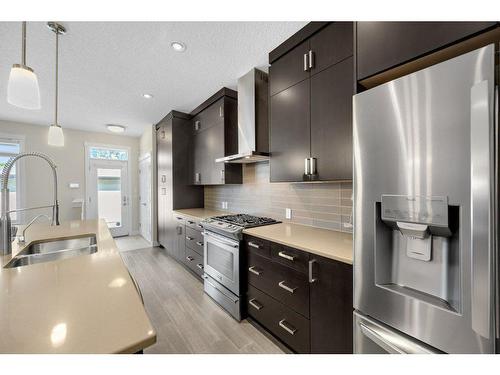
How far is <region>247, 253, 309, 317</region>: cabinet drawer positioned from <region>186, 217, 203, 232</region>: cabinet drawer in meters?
1.08

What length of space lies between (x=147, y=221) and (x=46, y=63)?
134 inches

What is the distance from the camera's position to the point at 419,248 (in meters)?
0.87

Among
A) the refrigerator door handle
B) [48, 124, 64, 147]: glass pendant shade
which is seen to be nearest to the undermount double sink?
[48, 124, 64, 147]: glass pendant shade

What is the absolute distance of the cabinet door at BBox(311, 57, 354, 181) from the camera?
4.71 ft

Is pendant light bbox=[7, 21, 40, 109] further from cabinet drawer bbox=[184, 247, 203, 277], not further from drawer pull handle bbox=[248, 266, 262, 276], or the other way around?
cabinet drawer bbox=[184, 247, 203, 277]

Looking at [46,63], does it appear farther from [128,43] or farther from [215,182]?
[215,182]

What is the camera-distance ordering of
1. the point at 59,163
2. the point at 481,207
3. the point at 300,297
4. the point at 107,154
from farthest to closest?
the point at 107,154 → the point at 59,163 → the point at 300,297 → the point at 481,207

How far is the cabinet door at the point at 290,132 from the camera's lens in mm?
1728

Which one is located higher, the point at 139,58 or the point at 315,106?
the point at 139,58

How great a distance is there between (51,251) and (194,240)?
4.99 feet

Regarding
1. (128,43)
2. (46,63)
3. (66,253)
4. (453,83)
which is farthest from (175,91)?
(453,83)

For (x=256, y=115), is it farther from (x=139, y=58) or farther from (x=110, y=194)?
(x=110, y=194)

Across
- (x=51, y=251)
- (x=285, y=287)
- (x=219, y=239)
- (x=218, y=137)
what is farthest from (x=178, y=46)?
(x=285, y=287)

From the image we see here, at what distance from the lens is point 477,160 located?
676mm
